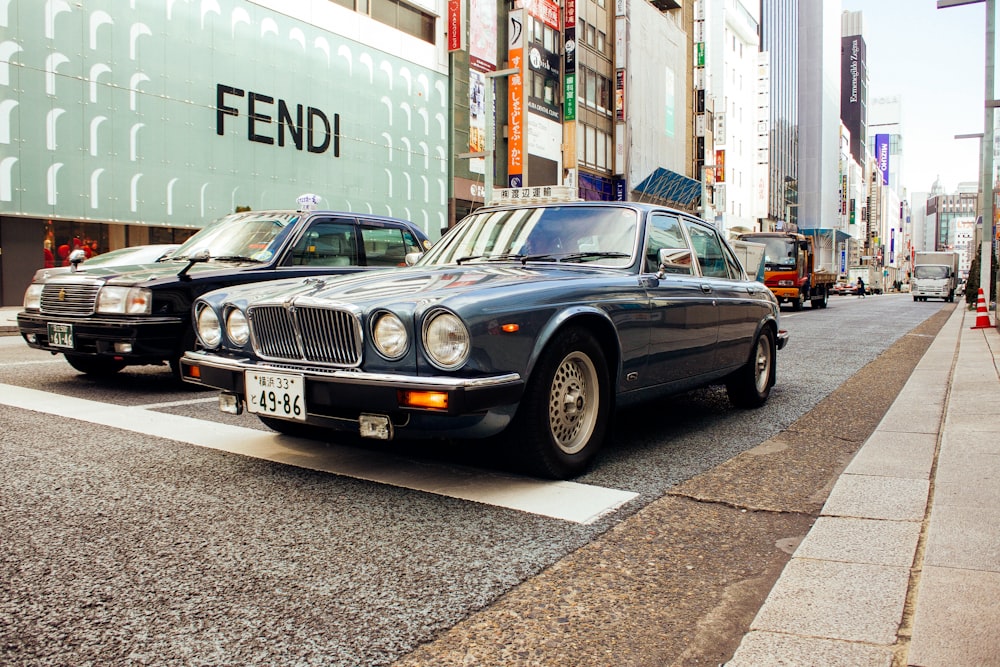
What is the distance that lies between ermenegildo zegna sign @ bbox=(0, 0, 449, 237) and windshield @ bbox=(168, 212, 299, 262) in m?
12.0

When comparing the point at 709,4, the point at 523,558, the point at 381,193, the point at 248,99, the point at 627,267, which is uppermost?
the point at 709,4

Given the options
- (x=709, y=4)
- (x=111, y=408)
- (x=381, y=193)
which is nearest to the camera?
(x=111, y=408)

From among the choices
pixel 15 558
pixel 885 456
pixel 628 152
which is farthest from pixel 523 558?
pixel 628 152

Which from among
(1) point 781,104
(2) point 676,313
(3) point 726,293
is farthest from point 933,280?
(2) point 676,313

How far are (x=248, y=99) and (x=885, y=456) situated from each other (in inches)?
819

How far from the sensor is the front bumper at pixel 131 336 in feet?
20.2

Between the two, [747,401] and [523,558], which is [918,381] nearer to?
[747,401]

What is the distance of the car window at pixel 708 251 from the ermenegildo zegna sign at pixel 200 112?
15924 millimetres

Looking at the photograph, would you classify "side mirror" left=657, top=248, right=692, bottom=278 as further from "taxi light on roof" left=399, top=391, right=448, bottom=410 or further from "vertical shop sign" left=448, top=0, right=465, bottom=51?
"vertical shop sign" left=448, top=0, right=465, bottom=51

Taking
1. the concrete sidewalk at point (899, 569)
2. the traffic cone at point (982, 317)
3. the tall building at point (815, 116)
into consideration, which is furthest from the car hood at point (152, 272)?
the tall building at point (815, 116)

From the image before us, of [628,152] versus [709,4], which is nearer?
[628,152]

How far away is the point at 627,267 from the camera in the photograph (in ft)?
15.1

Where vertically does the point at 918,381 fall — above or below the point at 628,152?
below

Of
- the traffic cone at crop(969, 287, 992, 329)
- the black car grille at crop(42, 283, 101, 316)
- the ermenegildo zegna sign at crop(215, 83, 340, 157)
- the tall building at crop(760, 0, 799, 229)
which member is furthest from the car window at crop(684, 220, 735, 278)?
the tall building at crop(760, 0, 799, 229)
